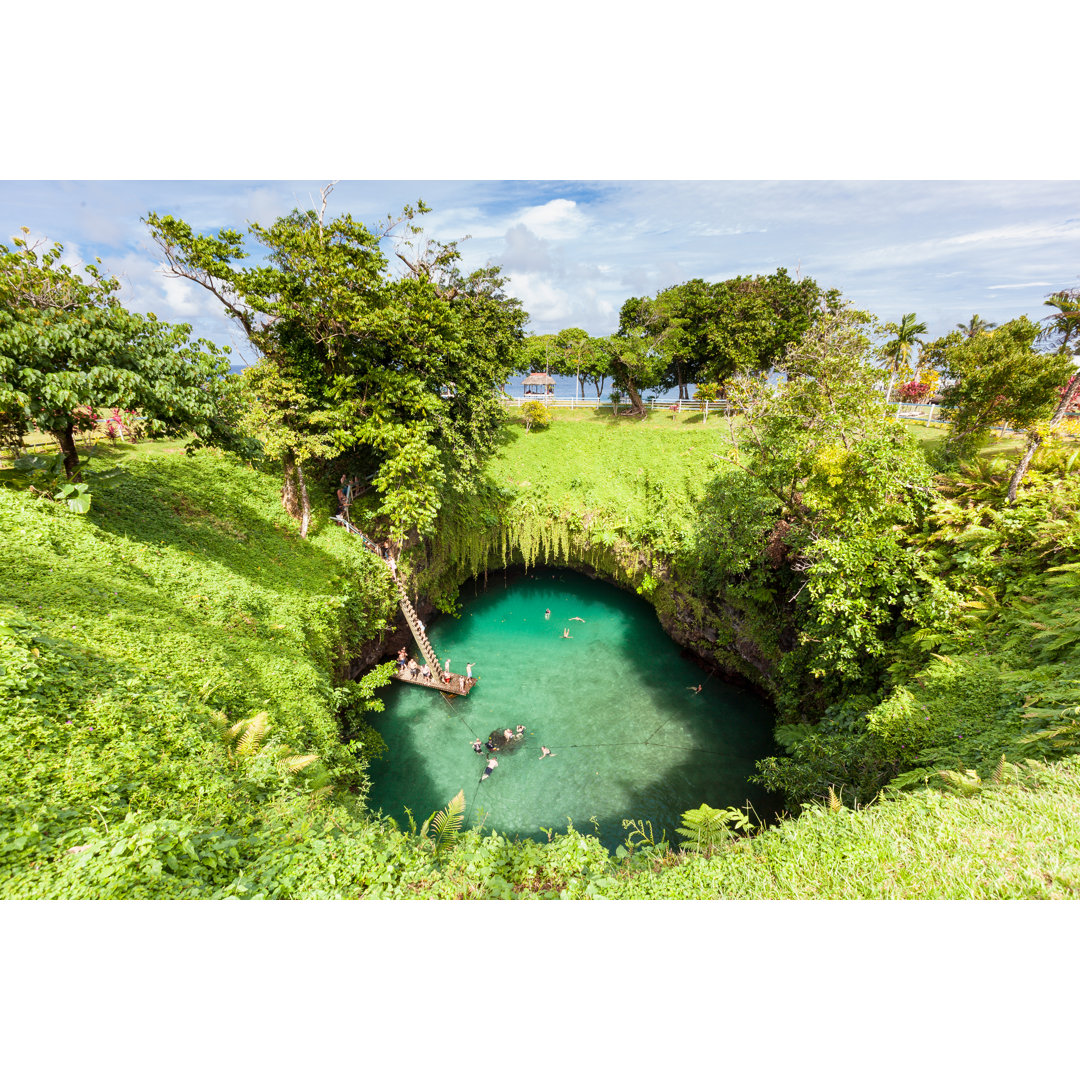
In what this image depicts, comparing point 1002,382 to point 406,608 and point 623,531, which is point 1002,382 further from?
point 406,608

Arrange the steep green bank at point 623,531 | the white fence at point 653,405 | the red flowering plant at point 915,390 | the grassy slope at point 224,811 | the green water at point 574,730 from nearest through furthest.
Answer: the grassy slope at point 224,811, the green water at point 574,730, the steep green bank at point 623,531, the white fence at point 653,405, the red flowering plant at point 915,390

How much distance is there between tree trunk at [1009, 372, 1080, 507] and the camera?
26.7 ft

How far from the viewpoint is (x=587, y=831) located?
1126 cm

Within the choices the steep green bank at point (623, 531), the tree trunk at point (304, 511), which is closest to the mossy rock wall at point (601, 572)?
the steep green bank at point (623, 531)

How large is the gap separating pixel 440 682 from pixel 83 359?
40.5 ft

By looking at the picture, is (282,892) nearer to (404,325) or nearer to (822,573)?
(822,573)

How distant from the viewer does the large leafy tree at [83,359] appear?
6762 millimetres

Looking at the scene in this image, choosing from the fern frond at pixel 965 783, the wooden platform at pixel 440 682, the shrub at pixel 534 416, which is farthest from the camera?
the shrub at pixel 534 416


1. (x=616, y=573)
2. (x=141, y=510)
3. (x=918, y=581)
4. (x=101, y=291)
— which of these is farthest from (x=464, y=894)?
(x=616, y=573)

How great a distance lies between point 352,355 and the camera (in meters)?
13.4

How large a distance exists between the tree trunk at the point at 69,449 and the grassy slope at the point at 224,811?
3.99ft

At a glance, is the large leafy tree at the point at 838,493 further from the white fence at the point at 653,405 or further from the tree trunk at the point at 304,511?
the white fence at the point at 653,405

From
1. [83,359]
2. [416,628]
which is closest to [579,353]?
[416,628]

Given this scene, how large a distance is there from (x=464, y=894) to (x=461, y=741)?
9.55 m
